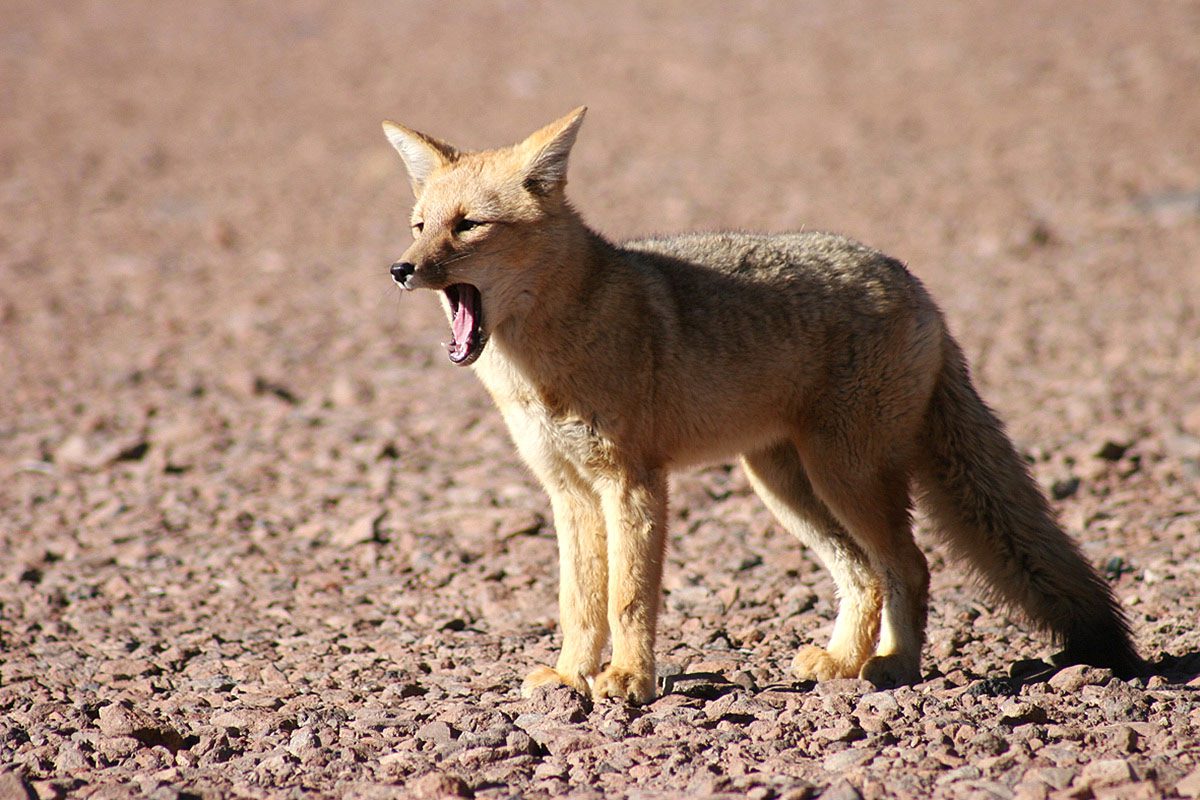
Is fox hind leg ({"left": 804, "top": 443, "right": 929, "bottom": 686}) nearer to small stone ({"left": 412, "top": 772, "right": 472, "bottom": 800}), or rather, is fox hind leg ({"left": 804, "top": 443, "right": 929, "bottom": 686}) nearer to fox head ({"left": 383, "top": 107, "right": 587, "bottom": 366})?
fox head ({"left": 383, "top": 107, "right": 587, "bottom": 366})

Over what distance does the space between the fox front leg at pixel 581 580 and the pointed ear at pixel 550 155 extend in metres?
1.32

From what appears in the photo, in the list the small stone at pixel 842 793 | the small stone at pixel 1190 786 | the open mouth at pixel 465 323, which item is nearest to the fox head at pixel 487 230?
the open mouth at pixel 465 323

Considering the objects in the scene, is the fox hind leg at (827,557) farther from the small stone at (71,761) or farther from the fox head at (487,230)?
the small stone at (71,761)

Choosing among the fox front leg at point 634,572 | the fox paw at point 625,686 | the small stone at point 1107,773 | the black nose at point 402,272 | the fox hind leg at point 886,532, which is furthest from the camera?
the fox hind leg at point 886,532

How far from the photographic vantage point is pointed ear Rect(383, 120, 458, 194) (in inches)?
237

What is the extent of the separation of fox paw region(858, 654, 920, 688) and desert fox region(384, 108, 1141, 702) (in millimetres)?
11

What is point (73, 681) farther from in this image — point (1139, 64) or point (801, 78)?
point (1139, 64)

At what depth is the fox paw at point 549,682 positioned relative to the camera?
18.2 feet

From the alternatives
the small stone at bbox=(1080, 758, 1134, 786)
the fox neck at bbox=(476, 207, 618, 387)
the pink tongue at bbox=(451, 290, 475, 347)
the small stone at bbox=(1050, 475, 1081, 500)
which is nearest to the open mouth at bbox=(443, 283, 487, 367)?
the pink tongue at bbox=(451, 290, 475, 347)

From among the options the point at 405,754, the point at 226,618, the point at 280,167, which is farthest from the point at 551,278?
the point at 280,167

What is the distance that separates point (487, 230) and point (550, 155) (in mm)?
460

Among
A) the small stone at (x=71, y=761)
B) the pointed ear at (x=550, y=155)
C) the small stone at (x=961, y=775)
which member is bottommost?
the small stone at (x=961, y=775)

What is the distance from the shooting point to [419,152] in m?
6.12

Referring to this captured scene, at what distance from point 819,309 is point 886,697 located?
1784 mm
